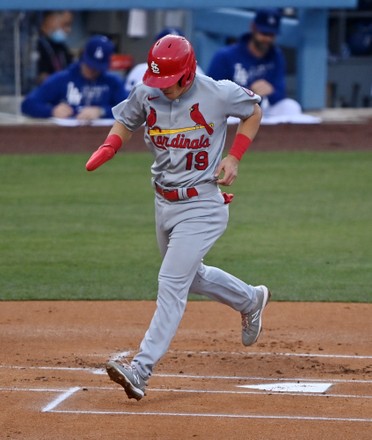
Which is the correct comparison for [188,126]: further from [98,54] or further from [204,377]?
[98,54]

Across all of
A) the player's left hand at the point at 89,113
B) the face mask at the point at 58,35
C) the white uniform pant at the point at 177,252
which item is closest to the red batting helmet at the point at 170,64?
the white uniform pant at the point at 177,252

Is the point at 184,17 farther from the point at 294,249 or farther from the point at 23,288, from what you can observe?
the point at 23,288

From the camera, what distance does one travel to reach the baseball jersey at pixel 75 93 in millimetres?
14562

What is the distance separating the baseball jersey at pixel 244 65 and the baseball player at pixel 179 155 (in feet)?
29.0

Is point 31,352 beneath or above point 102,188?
above

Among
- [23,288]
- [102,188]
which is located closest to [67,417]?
[23,288]

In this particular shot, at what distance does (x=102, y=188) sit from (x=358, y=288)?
490cm

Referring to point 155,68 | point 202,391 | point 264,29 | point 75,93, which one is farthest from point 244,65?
point 202,391

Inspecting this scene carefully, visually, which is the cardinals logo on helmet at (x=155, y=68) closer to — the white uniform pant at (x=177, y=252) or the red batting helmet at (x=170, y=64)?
the red batting helmet at (x=170, y=64)

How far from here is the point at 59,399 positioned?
5348mm

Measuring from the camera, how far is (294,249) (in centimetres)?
954

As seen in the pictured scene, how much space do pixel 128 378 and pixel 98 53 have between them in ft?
30.3

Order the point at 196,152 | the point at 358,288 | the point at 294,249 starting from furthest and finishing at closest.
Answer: the point at 294,249 < the point at 358,288 < the point at 196,152

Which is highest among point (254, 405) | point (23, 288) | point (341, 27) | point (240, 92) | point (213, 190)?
point (240, 92)
